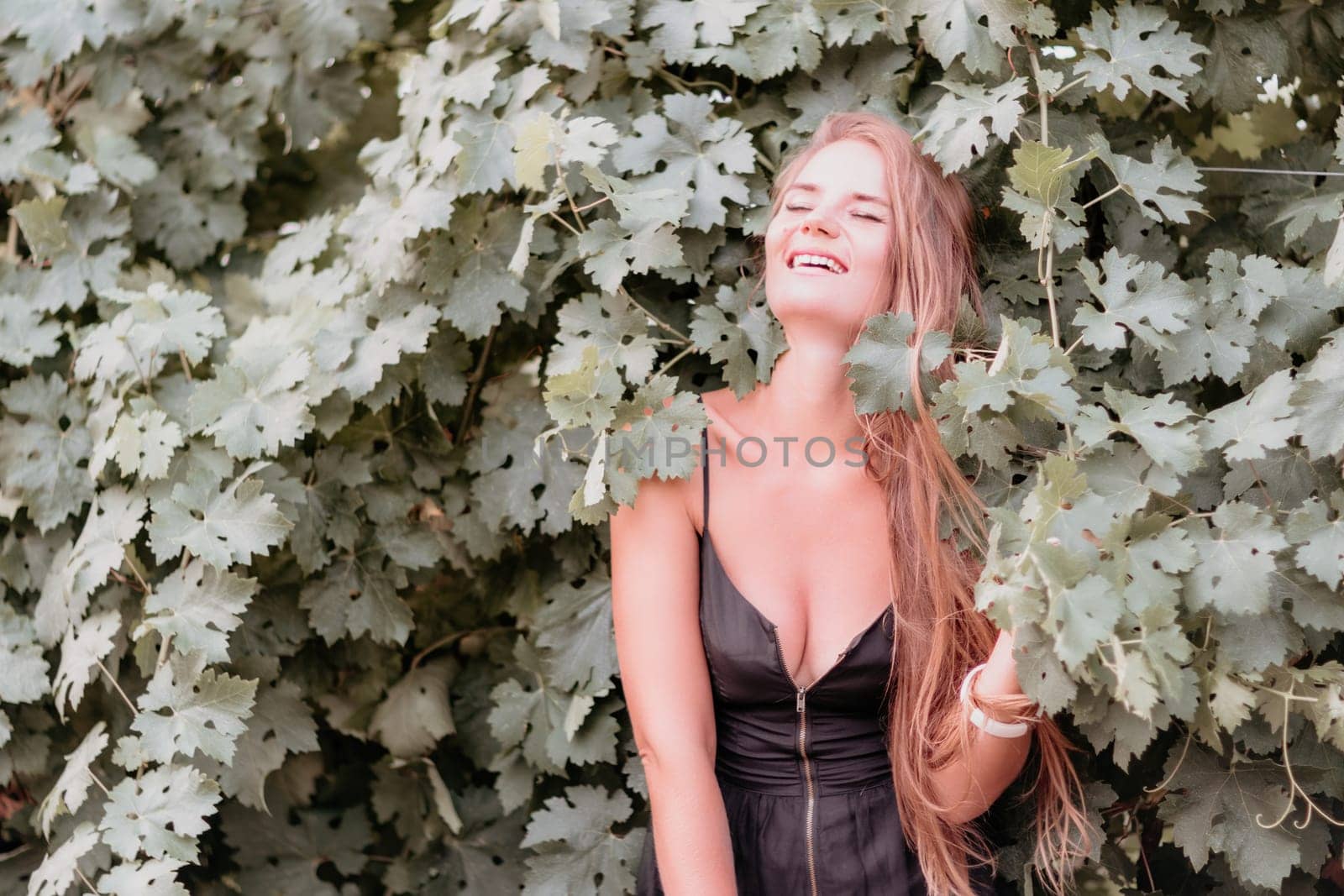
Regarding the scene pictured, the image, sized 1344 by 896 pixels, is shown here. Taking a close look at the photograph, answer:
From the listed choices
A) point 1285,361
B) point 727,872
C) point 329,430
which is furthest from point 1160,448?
point 329,430

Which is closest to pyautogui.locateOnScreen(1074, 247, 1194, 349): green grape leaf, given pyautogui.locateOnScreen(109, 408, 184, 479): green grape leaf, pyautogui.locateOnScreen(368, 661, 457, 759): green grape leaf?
pyautogui.locateOnScreen(368, 661, 457, 759): green grape leaf

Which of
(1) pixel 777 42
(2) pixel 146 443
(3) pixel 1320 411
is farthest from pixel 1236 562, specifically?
(2) pixel 146 443

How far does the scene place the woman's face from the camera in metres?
→ 1.96

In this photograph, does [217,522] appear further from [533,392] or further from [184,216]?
[184,216]

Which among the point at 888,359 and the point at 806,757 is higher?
the point at 888,359

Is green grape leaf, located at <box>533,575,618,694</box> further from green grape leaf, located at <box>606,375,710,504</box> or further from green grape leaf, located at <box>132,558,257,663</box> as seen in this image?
green grape leaf, located at <box>132,558,257,663</box>

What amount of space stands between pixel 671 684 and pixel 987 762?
19.9 inches

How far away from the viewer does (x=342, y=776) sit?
8.88 ft

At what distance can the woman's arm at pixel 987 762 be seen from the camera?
5.76ft

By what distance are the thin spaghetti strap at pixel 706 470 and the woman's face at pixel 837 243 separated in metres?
0.24

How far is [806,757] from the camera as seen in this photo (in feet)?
6.57

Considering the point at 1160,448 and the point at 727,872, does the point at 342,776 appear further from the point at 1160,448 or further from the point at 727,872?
the point at 1160,448

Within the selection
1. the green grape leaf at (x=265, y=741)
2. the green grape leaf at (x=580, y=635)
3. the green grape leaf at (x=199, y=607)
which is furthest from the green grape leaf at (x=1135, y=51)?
the green grape leaf at (x=265, y=741)

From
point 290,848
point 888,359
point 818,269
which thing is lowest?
point 290,848
